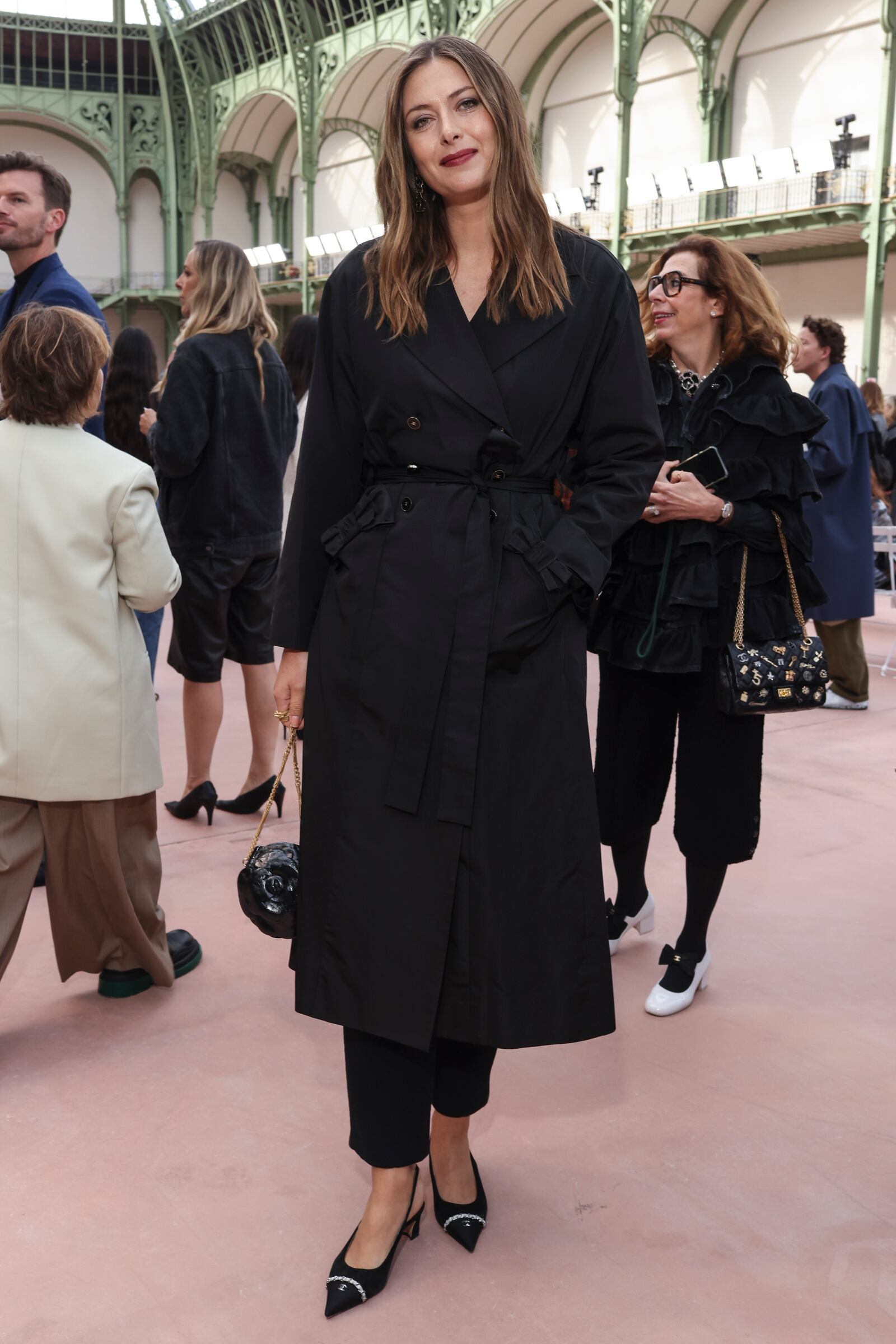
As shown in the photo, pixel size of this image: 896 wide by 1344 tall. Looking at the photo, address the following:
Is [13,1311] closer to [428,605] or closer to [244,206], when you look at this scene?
[428,605]

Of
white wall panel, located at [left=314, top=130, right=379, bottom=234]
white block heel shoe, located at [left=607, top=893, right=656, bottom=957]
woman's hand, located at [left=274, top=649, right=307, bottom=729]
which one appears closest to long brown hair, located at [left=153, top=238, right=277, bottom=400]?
white block heel shoe, located at [left=607, top=893, right=656, bottom=957]

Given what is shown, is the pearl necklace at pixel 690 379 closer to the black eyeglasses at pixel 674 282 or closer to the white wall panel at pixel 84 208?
the black eyeglasses at pixel 674 282

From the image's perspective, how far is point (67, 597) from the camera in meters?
2.47

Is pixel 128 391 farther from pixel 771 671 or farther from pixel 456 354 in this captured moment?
pixel 456 354

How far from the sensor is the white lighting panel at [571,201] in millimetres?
21312

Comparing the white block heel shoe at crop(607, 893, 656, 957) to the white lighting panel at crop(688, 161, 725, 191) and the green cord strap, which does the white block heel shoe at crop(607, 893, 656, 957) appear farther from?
the white lighting panel at crop(688, 161, 725, 191)

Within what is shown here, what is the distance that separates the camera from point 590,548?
1.74 metres

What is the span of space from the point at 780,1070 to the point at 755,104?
19975mm

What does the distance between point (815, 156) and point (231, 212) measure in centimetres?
1781

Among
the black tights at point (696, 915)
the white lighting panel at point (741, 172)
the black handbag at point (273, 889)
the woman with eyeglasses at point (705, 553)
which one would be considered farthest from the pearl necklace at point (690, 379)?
the white lighting panel at point (741, 172)

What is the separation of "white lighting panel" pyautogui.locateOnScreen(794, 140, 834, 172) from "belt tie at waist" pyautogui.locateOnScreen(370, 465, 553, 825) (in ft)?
59.0

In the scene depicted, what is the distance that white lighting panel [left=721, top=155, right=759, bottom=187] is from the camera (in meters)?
18.7

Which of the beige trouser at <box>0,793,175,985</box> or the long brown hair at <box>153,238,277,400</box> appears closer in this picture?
the beige trouser at <box>0,793,175,985</box>

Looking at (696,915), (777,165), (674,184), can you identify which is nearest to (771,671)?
(696,915)
